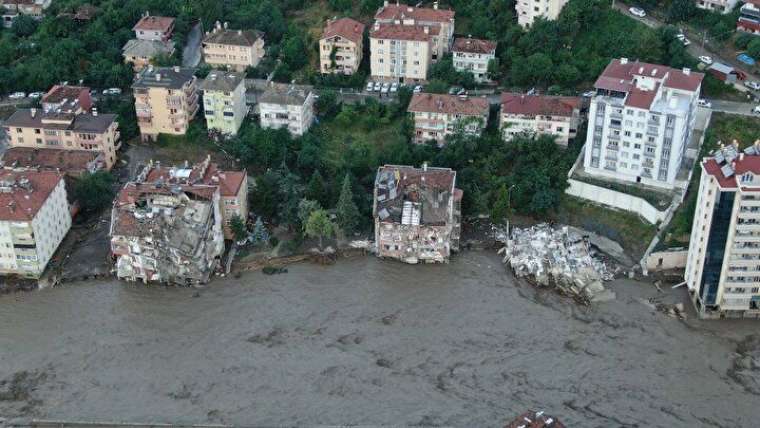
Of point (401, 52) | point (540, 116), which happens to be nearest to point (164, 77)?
point (401, 52)

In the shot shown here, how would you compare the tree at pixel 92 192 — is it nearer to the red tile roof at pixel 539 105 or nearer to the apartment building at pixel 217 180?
the apartment building at pixel 217 180

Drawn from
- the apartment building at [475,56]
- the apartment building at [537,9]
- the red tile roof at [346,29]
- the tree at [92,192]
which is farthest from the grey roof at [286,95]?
the apartment building at [537,9]

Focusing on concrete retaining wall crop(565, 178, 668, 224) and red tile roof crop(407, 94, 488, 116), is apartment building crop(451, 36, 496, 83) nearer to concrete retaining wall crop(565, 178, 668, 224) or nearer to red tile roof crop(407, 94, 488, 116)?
red tile roof crop(407, 94, 488, 116)

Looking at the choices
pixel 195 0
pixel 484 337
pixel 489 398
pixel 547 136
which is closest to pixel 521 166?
pixel 547 136

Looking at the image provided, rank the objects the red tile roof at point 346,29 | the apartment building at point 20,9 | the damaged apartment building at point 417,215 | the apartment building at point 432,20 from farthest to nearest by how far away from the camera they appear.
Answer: the apartment building at point 20,9, the red tile roof at point 346,29, the apartment building at point 432,20, the damaged apartment building at point 417,215

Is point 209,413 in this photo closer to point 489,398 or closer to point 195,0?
point 489,398

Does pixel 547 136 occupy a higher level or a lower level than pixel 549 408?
higher
